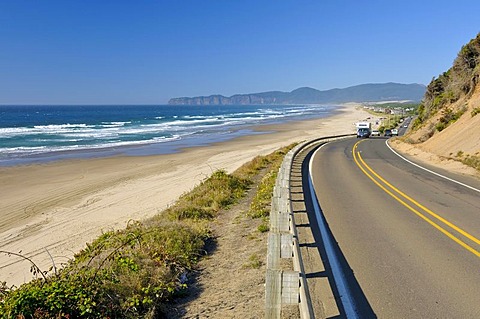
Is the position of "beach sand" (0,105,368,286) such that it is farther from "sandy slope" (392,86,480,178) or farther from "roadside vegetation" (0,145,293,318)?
"sandy slope" (392,86,480,178)

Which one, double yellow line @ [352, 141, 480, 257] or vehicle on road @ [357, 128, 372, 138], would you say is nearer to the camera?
double yellow line @ [352, 141, 480, 257]

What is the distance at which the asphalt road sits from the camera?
544 cm

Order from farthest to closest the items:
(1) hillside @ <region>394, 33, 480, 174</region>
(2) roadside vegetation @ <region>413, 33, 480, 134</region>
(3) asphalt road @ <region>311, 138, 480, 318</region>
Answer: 1. (2) roadside vegetation @ <region>413, 33, 480, 134</region>
2. (1) hillside @ <region>394, 33, 480, 174</region>
3. (3) asphalt road @ <region>311, 138, 480, 318</region>

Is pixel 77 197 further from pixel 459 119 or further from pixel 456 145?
pixel 459 119

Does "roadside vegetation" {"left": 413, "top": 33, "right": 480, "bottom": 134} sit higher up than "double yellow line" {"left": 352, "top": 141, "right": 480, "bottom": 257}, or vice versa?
"roadside vegetation" {"left": 413, "top": 33, "right": 480, "bottom": 134}

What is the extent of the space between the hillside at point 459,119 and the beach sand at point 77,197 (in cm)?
1446

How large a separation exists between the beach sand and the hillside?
14460 millimetres

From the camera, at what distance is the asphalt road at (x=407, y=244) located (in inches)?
214

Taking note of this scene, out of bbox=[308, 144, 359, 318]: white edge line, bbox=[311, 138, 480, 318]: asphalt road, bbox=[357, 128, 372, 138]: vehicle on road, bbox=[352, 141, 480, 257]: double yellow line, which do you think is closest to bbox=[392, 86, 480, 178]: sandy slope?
bbox=[352, 141, 480, 257]: double yellow line

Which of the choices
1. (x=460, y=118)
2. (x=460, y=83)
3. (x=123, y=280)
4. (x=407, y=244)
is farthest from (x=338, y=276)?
(x=460, y=83)

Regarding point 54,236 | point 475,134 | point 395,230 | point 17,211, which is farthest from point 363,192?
point 17,211

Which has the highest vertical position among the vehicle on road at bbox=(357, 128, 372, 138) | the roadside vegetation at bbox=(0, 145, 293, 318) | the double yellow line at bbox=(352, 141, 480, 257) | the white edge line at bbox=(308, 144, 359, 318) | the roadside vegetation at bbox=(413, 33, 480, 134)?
the roadside vegetation at bbox=(413, 33, 480, 134)

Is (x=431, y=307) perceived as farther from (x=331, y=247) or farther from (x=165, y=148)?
(x=165, y=148)

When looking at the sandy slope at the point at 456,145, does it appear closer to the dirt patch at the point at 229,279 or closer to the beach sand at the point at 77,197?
the dirt patch at the point at 229,279
